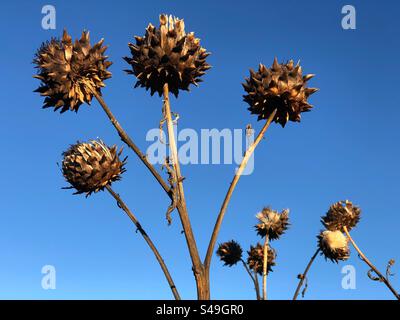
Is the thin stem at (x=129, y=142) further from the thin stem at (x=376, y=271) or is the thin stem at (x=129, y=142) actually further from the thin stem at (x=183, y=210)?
the thin stem at (x=376, y=271)

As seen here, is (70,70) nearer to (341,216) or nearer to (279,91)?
(279,91)

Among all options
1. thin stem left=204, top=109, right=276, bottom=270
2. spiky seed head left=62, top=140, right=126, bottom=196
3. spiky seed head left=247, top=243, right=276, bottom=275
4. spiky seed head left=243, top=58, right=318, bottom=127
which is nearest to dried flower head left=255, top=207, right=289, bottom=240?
spiky seed head left=247, top=243, right=276, bottom=275

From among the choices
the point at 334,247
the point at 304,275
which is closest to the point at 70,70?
the point at 304,275

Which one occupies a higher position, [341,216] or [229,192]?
[341,216]

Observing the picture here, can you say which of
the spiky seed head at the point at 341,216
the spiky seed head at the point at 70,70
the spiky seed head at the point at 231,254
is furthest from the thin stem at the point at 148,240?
the spiky seed head at the point at 341,216

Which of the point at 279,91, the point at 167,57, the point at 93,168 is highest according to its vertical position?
the point at 167,57

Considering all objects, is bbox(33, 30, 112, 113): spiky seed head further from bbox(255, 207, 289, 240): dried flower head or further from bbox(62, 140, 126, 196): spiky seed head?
bbox(255, 207, 289, 240): dried flower head
